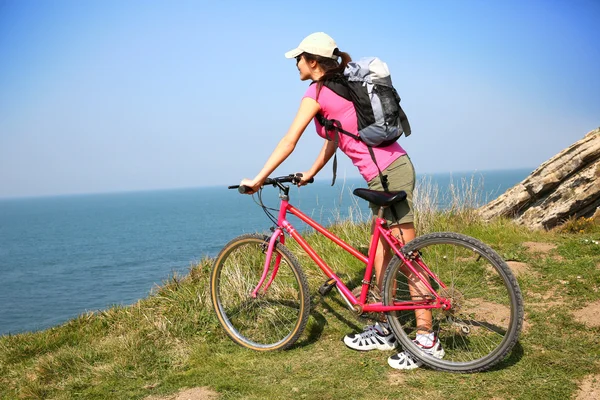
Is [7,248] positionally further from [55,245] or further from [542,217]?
[542,217]

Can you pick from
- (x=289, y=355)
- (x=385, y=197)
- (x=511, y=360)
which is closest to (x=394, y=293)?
(x=385, y=197)

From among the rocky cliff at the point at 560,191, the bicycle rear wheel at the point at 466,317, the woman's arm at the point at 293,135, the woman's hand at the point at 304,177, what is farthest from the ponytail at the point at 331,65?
the rocky cliff at the point at 560,191

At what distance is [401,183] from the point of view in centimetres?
391

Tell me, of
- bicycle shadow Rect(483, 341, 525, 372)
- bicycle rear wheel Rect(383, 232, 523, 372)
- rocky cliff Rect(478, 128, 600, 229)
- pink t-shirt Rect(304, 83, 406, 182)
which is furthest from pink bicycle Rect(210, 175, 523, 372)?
rocky cliff Rect(478, 128, 600, 229)

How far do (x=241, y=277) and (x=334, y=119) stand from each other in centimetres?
221

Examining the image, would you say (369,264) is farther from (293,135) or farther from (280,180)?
(293,135)

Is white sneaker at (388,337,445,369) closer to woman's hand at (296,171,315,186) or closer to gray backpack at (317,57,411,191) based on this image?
gray backpack at (317,57,411,191)

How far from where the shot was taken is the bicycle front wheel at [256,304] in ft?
15.0

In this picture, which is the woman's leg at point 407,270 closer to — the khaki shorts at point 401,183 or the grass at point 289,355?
the khaki shorts at point 401,183

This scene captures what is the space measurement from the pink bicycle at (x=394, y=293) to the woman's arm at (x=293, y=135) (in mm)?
373

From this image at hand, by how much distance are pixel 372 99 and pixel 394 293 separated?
1.47m

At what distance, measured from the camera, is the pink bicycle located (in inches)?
147

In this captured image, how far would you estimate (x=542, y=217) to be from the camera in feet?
30.0

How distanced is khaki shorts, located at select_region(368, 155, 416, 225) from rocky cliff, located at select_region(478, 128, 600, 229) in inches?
237
